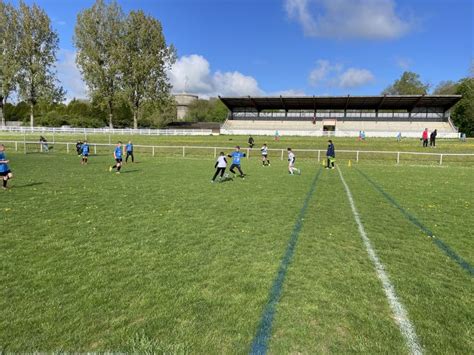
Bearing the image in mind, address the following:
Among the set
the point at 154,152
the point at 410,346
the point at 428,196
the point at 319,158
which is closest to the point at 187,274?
the point at 410,346

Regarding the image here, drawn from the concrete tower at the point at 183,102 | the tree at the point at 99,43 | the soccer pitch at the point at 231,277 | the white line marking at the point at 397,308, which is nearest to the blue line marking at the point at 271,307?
the soccer pitch at the point at 231,277

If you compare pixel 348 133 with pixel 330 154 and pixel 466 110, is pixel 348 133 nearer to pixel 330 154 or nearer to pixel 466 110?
pixel 466 110

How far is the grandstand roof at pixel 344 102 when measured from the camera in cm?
5614

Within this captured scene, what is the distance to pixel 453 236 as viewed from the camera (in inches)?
284

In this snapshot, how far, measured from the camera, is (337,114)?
63125mm

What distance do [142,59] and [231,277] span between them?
61.9 meters

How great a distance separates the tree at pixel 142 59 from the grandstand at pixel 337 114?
13194 millimetres

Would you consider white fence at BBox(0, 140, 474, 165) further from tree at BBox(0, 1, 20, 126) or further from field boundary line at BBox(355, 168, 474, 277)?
tree at BBox(0, 1, 20, 126)

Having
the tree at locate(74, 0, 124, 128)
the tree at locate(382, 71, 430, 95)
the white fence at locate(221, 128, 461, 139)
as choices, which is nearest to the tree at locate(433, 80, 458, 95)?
the tree at locate(382, 71, 430, 95)

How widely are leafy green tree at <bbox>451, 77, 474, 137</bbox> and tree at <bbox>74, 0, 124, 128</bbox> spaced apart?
209 feet

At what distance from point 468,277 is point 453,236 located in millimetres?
2428

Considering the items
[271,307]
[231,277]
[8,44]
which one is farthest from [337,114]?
[271,307]

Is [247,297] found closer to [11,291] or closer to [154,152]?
Result: [11,291]

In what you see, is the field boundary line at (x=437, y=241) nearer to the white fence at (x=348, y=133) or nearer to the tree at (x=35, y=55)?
the white fence at (x=348, y=133)
